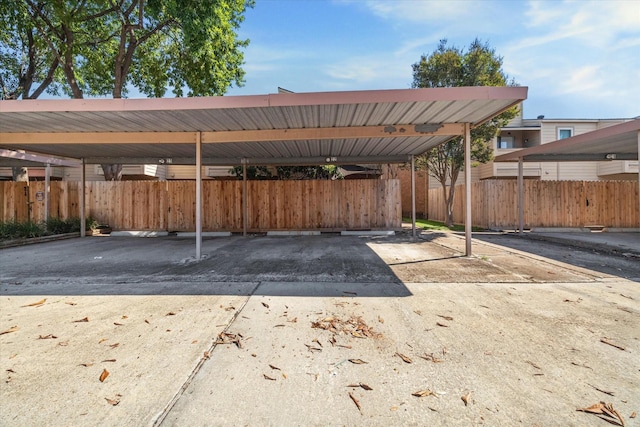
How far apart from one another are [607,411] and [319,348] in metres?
1.92

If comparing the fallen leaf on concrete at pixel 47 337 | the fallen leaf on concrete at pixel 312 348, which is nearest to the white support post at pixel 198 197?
the fallen leaf on concrete at pixel 47 337

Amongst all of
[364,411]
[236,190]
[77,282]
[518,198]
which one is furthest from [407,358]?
[518,198]

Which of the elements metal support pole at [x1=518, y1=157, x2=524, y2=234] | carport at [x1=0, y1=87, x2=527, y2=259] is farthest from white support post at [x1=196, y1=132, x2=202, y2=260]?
metal support pole at [x1=518, y1=157, x2=524, y2=234]

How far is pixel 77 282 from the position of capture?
15.6ft

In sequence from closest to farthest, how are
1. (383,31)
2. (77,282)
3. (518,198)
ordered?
1. (77,282)
2. (383,31)
3. (518,198)

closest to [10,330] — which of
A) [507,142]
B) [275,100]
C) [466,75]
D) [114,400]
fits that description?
[114,400]

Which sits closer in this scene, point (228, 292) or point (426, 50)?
point (228, 292)

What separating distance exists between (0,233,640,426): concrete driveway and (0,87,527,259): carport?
2.62 meters

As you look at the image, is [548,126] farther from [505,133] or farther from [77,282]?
[77,282]

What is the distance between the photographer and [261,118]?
19.8 ft

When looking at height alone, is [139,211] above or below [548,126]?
below

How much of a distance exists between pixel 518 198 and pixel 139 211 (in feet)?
50.4

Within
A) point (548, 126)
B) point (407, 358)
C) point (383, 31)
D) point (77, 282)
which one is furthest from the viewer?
point (548, 126)

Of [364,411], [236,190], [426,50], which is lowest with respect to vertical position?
[364,411]
